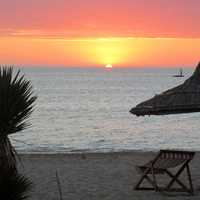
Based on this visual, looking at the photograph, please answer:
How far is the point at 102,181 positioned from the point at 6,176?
4.90 metres

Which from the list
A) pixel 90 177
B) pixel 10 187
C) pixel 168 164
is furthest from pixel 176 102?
pixel 90 177

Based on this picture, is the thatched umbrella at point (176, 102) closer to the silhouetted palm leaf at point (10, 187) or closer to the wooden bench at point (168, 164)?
the wooden bench at point (168, 164)

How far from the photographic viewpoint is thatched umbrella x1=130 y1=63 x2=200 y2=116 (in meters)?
9.12

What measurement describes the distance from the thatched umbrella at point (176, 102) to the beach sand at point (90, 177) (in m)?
1.47

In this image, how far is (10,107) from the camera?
26.6 ft

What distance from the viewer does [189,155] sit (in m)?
9.69

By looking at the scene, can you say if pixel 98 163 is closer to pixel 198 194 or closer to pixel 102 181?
pixel 102 181

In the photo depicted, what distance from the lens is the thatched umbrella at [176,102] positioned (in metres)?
9.12

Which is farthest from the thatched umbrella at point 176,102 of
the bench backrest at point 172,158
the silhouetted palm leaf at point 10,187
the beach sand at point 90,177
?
the silhouetted palm leaf at point 10,187

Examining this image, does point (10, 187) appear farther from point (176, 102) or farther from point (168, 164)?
point (168, 164)

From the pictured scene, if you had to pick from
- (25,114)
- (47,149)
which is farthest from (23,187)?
(47,149)

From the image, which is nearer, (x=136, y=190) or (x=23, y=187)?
(x=23, y=187)

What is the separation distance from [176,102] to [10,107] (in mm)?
2524

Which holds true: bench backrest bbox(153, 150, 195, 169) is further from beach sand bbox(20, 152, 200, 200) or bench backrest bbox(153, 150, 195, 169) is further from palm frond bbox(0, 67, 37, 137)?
palm frond bbox(0, 67, 37, 137)
